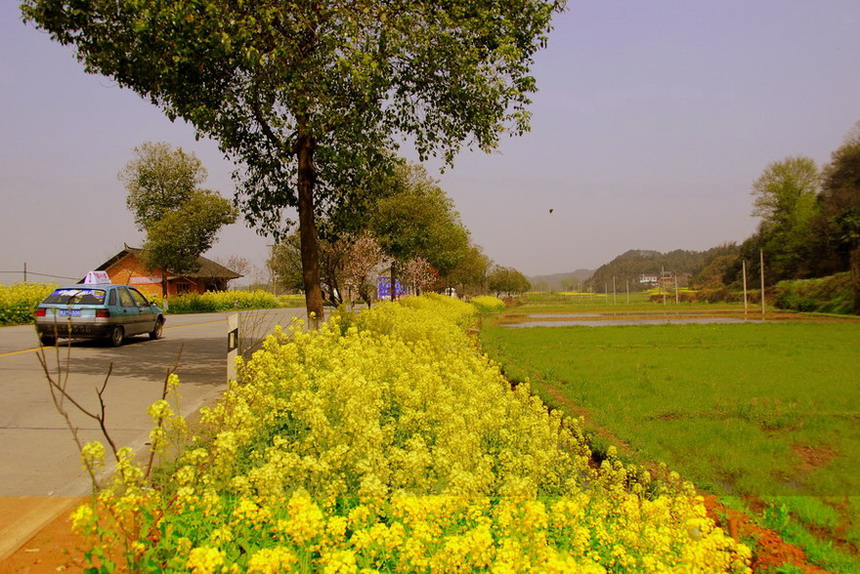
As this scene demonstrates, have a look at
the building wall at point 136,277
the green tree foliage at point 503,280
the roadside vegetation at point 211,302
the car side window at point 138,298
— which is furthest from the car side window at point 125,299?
the green tree foliage at point 503,280

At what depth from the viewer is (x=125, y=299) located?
53.5ft

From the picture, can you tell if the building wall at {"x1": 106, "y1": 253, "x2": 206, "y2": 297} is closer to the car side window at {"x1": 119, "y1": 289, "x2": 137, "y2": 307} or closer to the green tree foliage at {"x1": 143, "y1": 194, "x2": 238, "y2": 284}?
the green tree foliage at {"x1": 143, "y1": 194, "x2": 238, "y2": 284}

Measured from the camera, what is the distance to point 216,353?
585 inches

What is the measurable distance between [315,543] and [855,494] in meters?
5.65

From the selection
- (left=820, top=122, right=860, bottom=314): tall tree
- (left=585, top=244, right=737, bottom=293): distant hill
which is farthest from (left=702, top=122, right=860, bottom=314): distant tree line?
(left=585, top=244, right=737, bottom=293): distant hill

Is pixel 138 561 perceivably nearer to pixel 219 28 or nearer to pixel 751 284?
pixel 219 28

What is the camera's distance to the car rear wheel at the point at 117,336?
15.3m

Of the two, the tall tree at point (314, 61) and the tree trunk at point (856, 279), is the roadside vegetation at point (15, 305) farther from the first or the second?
the tree trunk at point (856, 279)

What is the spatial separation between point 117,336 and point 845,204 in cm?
6277

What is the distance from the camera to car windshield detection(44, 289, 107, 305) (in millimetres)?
14953

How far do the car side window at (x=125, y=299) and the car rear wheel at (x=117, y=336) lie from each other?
77cm

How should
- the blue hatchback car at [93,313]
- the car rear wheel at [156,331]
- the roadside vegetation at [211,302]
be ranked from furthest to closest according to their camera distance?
1. the roadside vegetation at [211,302]
2. the car rear wheel at [156,331]
3. the blue hatchback car at [93,313]

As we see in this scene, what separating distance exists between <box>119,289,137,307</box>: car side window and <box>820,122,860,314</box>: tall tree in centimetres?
4346

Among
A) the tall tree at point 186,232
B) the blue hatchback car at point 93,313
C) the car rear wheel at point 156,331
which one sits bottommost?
the car rear wheel at point 156,331
